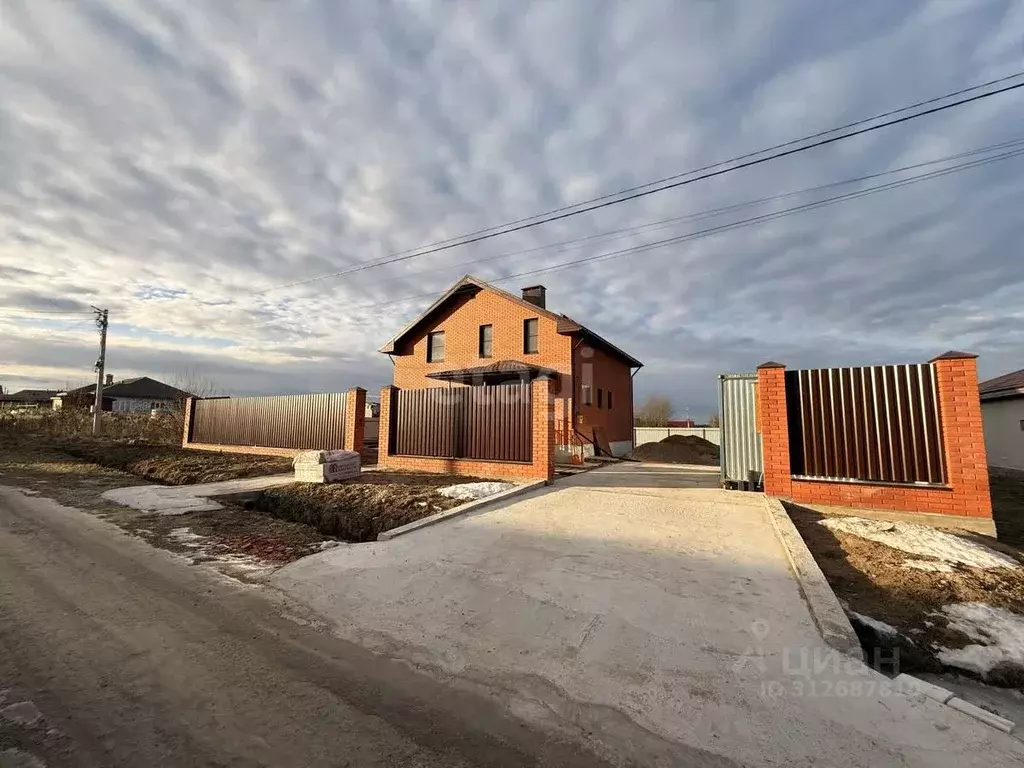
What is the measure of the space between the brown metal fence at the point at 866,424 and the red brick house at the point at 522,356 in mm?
9540

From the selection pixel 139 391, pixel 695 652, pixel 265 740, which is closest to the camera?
pixel 265 740

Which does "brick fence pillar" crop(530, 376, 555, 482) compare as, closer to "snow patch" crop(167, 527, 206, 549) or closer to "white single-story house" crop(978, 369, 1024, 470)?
"snow patch" crop(167, 527, 206, 549)

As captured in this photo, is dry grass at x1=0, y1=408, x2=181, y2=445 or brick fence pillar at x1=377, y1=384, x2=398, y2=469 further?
dry grass at x1=0, y1=408, x2=181, y2=445

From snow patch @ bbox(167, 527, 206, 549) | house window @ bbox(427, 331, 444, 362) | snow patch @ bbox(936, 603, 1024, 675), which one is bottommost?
snow patch @ bbox(936, 603, 1024, 675)

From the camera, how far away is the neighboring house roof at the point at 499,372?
1752cm

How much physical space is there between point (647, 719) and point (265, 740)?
187cm

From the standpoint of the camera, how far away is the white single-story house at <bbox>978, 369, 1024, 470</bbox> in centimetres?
1176

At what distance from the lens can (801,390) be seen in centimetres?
775

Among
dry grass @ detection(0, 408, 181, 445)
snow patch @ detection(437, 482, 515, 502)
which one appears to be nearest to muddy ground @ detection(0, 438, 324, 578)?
snow patch @ detection(437, 482, 515, 502)

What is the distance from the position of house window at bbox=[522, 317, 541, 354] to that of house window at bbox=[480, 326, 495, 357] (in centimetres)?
156

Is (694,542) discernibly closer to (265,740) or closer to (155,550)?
(265,740)

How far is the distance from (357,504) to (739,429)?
24.8 ft

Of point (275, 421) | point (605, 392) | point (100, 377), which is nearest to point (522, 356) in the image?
point (605, 392)

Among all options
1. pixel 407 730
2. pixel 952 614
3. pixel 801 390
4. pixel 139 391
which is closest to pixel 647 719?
pixel 407 730
